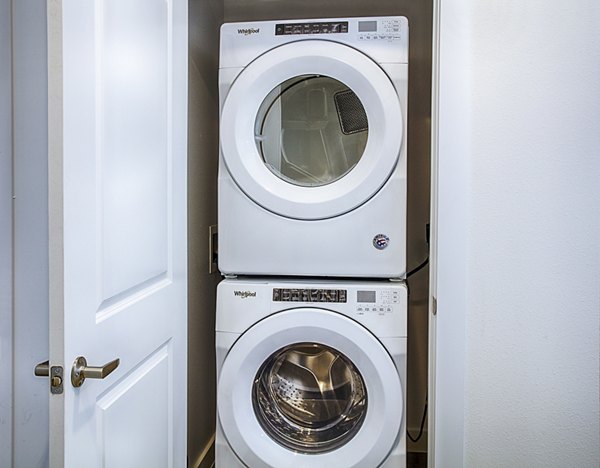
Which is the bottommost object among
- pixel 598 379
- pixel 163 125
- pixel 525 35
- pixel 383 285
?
pixel 598 379

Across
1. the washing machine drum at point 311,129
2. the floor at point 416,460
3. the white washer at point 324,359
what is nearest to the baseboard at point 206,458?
the white washer at point 324,359

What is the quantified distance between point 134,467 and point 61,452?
35 centimetres

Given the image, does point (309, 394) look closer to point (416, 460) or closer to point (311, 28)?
point (416, 460)

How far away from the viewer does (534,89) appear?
4.42ft

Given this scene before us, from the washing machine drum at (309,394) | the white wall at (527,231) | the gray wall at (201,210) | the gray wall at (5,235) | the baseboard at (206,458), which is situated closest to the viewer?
the gray wall at (5,235)

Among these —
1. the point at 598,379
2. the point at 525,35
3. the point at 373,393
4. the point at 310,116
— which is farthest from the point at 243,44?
the point at 598,379

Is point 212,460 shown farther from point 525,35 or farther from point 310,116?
point 525,35

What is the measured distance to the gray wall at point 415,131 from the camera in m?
2.21

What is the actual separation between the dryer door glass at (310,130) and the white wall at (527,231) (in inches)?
15.1

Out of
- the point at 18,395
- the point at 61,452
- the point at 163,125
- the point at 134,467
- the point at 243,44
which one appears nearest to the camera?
the point at 61,452

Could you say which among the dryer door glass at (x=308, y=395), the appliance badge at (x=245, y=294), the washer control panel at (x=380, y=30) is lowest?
the dryer door glass at (x=308, y=395)

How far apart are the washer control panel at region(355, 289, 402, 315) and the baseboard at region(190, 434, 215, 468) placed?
36.1 inches

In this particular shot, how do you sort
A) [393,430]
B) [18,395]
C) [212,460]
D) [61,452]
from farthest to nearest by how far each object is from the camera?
[212,460] → [393,430] → [18,395] → [61,452]

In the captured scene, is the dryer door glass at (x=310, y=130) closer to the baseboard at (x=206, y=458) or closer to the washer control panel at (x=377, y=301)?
the washer control panel at (x=377, y=301)
